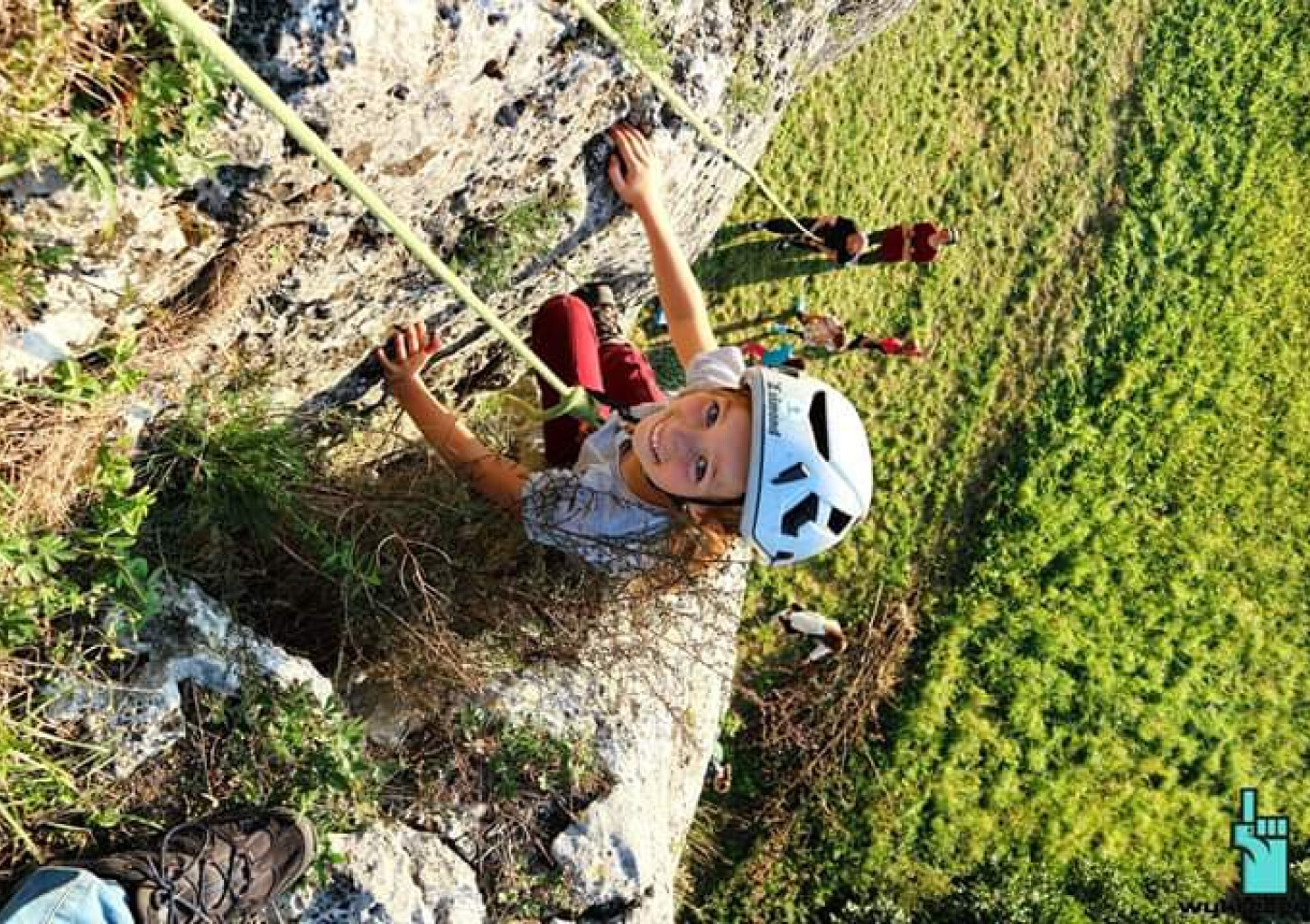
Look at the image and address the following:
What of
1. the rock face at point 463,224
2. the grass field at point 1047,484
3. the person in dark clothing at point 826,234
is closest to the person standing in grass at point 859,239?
the person in dark clothing at point 826,234

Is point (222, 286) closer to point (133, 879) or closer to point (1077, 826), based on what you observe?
point (133, 879)

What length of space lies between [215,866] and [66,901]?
0.45 m

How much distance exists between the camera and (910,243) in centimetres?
838

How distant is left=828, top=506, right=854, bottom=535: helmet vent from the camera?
13.4 feet

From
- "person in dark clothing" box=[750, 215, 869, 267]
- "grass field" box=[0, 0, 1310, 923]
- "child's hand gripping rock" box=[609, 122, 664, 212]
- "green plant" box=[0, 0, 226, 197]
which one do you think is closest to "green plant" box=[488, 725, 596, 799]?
"child's hand gripping rock" box=[609, 122, 664, 212]

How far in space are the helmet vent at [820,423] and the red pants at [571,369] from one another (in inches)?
42.6

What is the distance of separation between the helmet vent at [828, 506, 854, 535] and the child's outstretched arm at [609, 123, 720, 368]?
3.60 ft

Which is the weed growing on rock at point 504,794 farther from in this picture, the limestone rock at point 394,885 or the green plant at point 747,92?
the green plant at point 747,92

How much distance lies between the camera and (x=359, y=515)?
4.04m

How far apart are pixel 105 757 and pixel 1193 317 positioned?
9757 millimetres

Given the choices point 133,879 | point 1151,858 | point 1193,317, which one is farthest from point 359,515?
point 1193,317

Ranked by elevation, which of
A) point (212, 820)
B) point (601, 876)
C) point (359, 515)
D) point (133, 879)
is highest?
point (359, 515)

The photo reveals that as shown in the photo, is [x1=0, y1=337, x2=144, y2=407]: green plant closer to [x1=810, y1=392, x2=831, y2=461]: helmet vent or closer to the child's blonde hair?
the child's blonde hair

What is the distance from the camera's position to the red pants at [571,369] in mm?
4727
